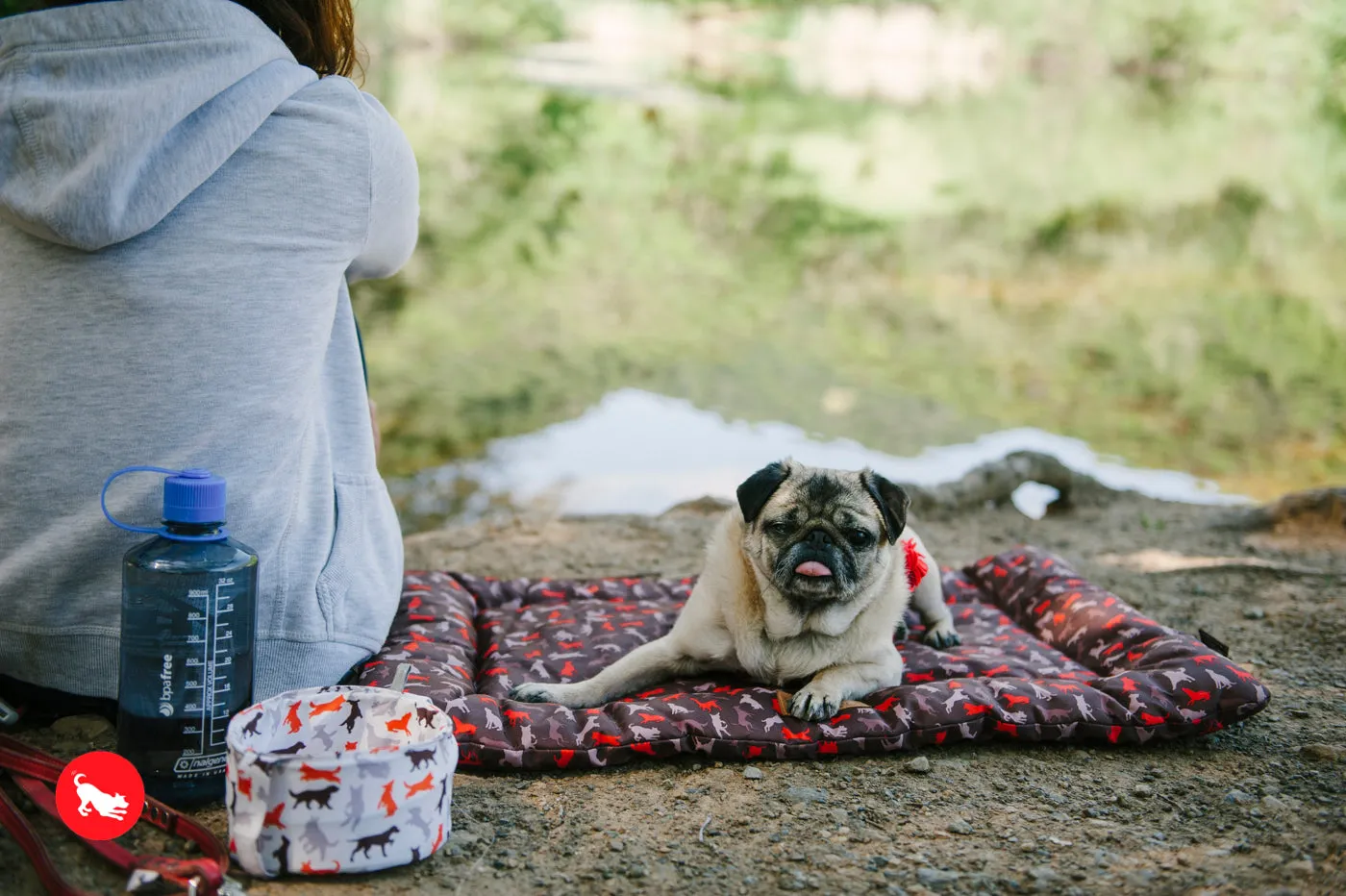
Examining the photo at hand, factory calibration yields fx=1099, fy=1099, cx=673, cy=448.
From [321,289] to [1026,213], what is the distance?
17.3 m

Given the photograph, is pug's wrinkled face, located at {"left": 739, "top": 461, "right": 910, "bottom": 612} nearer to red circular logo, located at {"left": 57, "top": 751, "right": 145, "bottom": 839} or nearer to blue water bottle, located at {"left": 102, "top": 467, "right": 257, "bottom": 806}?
blue water bottle, located at {"left": 102, "top": 467, "right": 257, "bottom": 806}

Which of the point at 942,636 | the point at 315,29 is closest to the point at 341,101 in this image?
the point at 315,29

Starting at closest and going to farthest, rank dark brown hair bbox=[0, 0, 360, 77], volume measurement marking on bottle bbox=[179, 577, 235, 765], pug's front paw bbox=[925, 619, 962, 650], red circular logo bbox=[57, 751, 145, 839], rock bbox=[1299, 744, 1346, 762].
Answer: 1. red circular logo bbox=[57, 751, 145, 839]
2. volume measurement marking on bottle bbox=[179, 577, 235, 765]
3. dark brown hair bbox=[0, 0, 360, 77]
4. rock bbox=[1299, 744, 1346, 762]
5. pug's front paw bbox=[925, 619, 962, 650]

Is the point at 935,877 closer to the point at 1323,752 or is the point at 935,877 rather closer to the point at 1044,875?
the point at 1044,875

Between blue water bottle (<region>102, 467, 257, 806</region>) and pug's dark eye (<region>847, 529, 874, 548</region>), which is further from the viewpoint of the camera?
pug's dark eye (<region>847, 529, 874, 548</region>)

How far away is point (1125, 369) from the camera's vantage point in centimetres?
1082

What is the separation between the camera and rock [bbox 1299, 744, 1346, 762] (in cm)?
306

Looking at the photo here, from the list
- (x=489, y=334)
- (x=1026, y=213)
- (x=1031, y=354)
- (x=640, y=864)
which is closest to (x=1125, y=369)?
(x=1031, y=354)

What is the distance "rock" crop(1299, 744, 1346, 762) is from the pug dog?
1.14 meters

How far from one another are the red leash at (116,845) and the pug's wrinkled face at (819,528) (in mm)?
1649

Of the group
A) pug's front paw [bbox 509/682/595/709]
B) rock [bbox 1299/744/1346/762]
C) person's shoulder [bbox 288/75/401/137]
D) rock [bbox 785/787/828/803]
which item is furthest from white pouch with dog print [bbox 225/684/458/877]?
rock [bbox 1299/744/1346/762]

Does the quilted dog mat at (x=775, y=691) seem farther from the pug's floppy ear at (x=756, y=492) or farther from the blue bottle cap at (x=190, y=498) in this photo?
the blue bottle cap at (x=190, y=498)

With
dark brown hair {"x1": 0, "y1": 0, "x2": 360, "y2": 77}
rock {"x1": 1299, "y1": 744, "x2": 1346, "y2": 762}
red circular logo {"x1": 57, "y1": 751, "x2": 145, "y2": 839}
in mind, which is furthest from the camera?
rock {"x1": 1299, "y1": 744, "x2": 1346, "y2": 762}

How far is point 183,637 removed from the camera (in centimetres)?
241
